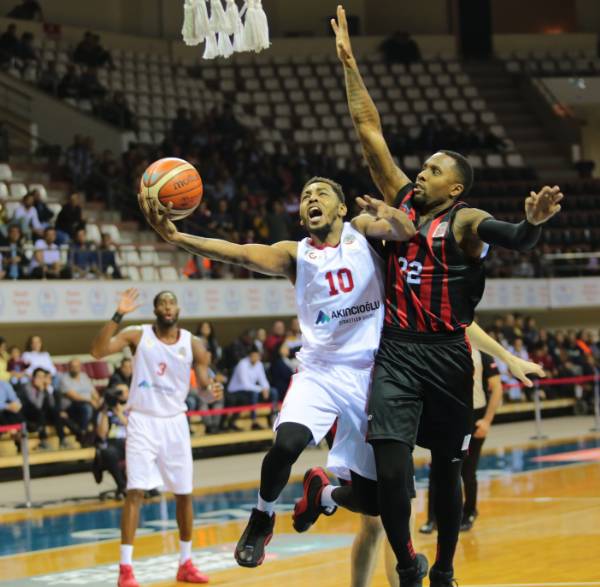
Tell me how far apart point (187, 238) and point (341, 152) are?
23489 millimetres

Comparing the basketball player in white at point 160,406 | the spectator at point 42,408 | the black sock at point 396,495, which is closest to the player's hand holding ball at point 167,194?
the black sock at point 396,495

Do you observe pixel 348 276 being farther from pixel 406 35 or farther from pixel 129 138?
pixel 406 35

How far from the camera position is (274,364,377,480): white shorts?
6.32 metres

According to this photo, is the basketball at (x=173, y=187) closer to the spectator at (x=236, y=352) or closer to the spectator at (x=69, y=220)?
the spectator at (x=236, y=352)

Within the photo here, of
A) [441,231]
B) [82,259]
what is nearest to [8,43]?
[82,259]

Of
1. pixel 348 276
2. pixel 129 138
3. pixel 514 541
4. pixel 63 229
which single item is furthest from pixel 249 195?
pixel 348 276

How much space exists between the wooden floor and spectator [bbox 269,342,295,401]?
19.5 ft

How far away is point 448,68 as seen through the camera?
3472cm

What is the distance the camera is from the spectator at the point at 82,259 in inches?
722

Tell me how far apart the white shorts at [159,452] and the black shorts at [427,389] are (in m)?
3.11

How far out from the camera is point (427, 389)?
616 cm

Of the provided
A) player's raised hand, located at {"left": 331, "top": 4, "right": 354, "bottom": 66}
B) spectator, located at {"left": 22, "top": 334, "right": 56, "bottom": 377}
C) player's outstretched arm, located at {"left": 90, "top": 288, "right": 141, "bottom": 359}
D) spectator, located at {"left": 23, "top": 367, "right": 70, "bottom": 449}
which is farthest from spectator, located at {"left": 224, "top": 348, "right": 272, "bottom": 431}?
player's raised hand, located at {"left": 331, "top": 4, "right": 354, "bottom": 66}

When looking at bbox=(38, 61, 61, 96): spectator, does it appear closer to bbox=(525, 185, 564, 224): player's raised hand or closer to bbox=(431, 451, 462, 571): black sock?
bbox=(431, 451, 462, 571): black sock

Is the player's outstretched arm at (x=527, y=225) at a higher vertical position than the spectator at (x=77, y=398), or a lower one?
higher
